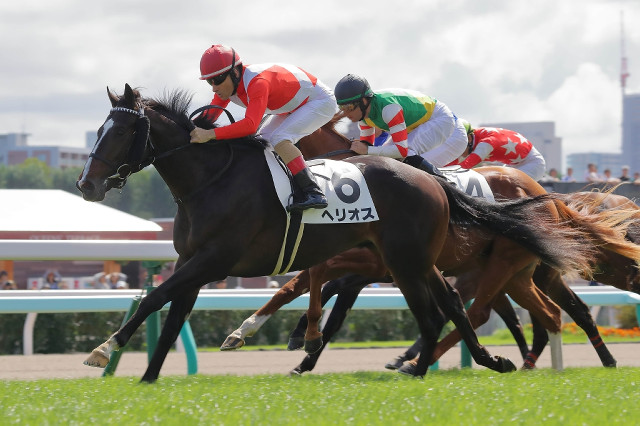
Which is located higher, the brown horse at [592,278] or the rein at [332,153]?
the rein at [332,153]

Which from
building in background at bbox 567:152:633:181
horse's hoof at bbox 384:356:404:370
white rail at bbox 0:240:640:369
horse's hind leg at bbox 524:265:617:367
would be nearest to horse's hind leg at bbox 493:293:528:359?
horse's hind leg at bbox 524:265:617:367

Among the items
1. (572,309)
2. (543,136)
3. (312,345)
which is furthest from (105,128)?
(543,136)

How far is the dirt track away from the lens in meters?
6.86

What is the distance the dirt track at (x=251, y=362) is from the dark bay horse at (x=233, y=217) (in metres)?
1.52

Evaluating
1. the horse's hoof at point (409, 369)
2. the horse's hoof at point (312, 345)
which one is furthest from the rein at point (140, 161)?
the horse's hoof at point (409, 369)

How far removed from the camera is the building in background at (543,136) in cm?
4514

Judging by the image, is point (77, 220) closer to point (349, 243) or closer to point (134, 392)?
point (349, 243)

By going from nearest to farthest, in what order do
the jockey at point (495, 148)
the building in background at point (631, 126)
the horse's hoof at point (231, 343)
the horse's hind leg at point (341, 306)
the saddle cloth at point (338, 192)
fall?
the saddle cloth at point (338, 192)
the horse's hoof at point (231, 343)
the horse's hind leg at point (341, 306)
the jockey at point (495, 148)
the building in background at point (631, 126)

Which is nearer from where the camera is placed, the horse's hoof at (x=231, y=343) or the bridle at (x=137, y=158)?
the bridle at (x=137, y=158)

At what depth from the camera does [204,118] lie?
5434 millimetres

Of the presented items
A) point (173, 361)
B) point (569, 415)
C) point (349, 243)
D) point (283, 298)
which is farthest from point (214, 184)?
point (173, 361)

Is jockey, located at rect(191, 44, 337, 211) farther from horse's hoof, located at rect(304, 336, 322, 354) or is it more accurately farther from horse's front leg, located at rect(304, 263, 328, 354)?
horse's hoof, located at rect(304, 336, 322, 354)

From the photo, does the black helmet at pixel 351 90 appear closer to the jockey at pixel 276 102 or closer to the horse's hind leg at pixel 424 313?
the jockey at pixel 276 102

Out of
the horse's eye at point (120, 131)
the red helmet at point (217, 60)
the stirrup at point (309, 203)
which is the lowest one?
the stirrup at point (309, 203)
